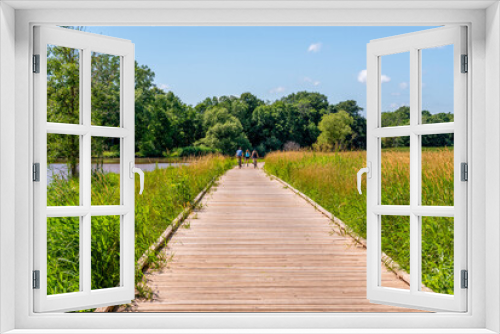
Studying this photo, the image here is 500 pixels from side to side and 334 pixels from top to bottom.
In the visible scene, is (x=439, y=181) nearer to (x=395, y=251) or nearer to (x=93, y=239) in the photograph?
(x=395, y=251)

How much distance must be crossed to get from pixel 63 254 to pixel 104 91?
1345mm

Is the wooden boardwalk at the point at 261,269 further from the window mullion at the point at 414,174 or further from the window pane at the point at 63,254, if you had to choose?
the window mullion at the point at 414,174

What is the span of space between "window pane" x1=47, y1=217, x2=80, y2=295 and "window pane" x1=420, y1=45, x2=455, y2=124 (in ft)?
7.53

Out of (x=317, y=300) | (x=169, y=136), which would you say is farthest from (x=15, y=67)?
(x=169, y=136)

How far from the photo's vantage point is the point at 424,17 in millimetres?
2113

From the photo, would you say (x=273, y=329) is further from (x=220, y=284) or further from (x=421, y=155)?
(x=421, y=155)

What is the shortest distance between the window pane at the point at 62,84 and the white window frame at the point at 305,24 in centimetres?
93

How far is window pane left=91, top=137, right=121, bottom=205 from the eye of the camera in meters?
2.92

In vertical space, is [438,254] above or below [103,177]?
below

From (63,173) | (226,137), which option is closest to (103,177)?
(63,173)

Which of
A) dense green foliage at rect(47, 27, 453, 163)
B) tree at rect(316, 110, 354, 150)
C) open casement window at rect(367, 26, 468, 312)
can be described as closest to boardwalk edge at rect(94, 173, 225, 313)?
open casement window at rect(367, 26, 468, 312)

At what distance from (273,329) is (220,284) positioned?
1052 millimetres

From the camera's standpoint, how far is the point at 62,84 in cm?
310

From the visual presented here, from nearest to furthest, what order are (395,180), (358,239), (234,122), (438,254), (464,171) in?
(464,171), (438,254), (395,180), (358,239), (234,122)
